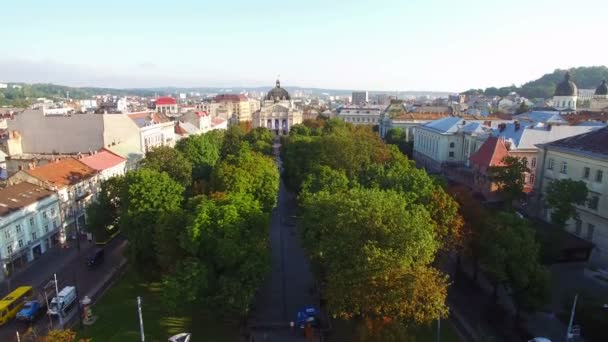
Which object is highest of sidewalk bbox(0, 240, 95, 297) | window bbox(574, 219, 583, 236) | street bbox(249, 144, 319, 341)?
window bbox(574, 219, 583, 236)

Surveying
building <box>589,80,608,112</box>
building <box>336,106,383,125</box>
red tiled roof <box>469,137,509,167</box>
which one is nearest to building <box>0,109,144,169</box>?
red tiled roof <box>469,137,509,167</box>

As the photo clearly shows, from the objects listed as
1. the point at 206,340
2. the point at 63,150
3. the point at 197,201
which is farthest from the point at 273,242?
the point at 63,150

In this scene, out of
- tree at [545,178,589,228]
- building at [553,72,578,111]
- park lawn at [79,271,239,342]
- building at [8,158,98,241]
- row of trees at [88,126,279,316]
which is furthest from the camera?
building at [553,72,578,111]

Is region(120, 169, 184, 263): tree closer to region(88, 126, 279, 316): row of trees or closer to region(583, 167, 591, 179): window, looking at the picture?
region(88, 126, 279, 316): row of trees

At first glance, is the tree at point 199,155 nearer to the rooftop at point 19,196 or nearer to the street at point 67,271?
the street at point 67,271

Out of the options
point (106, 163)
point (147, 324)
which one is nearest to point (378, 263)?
point (147, 324)

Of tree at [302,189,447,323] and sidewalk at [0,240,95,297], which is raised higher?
tree at [302,189,447,323]
